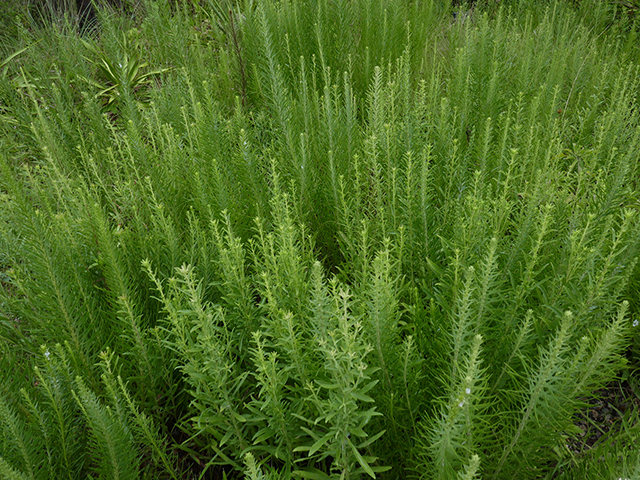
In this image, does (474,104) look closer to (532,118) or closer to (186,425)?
(532,118)

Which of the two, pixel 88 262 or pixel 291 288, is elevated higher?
pixel 291 288

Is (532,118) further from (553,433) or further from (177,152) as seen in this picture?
(177,152)

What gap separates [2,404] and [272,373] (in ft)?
2.21

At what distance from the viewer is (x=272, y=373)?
3.88ft

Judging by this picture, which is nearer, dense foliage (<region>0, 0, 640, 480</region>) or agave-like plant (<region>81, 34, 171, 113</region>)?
dense foliage (<region>0, 0, 640, 480</region>)

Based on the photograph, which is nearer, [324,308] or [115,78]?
[324,308]

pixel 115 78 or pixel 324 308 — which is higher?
pixel 324 308

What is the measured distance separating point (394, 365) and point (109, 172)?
98.4 inches

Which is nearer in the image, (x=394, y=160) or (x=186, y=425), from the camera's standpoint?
(x=186, y=425)

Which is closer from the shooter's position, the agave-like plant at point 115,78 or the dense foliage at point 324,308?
the dense foliage at point 324,308

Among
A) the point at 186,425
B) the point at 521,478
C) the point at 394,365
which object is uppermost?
the point at 394,365

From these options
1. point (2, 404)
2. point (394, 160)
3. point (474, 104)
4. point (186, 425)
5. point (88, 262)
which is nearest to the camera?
point (2, 404)

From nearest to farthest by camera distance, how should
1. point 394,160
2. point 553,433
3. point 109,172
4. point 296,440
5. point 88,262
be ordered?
point 553,433
point 296,440
point 88,262
point 394,160
point 109,172

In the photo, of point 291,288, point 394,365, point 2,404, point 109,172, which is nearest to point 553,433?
point 394,365
